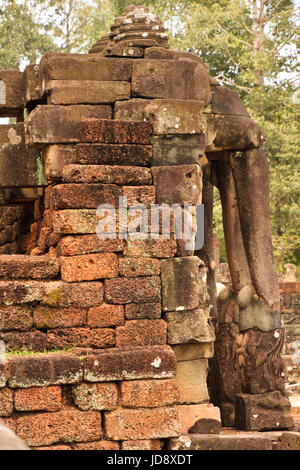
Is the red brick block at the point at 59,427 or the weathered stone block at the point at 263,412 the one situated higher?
the red brick block at the point at 59,427

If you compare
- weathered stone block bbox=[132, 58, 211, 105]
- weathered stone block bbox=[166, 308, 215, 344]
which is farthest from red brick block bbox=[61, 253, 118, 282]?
weathered stone block bbox=[132, 58, 211, 105]

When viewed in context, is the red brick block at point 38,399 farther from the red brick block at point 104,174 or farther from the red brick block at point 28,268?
the red brick block at point 104,174

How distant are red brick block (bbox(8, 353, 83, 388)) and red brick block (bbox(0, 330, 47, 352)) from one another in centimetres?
41

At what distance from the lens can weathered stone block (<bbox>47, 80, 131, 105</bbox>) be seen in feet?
23.8

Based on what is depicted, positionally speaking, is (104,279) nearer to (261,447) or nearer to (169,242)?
(169,242)

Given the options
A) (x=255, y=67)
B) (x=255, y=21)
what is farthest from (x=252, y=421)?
(x=255, y=21)

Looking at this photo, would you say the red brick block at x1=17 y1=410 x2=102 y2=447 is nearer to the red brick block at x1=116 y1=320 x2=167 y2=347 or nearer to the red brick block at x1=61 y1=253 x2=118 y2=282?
the red brick block at x1=116 y1=320 x2=167 y2=347

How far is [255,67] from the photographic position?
21359mm

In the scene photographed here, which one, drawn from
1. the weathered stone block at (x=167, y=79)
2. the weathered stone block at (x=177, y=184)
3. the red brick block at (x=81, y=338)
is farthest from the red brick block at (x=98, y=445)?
the weathered stone block at (x=167, y=79)

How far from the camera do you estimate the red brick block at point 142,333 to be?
6891 mm

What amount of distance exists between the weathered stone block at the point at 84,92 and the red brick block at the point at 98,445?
291cm

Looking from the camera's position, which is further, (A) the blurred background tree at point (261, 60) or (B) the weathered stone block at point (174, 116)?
(A) the blurred background tree at point (261, 60)

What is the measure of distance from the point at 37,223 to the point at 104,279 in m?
1.75
